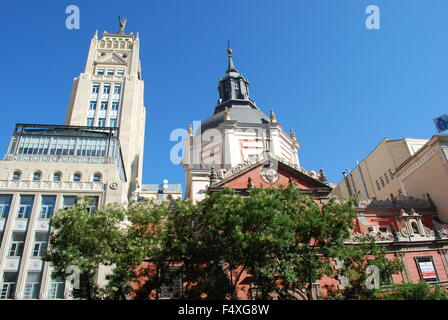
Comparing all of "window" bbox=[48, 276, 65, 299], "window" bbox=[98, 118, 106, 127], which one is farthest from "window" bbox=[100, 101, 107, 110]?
"window" bbox=[48, 276, 65, 299]

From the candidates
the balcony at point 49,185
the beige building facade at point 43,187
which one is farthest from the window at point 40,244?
the balcony at point 49,185

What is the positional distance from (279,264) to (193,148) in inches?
1139

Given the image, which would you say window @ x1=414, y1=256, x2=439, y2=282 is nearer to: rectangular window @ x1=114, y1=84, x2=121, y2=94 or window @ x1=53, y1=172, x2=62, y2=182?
window @ x1=53, y1=172, x2=62, y2=182

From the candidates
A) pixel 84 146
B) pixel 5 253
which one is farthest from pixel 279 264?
pixel 84 146

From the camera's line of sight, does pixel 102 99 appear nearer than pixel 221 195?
No

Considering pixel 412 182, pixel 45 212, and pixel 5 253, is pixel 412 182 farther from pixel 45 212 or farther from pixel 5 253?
pixel 5 253

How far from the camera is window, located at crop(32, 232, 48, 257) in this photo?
90.9 ft

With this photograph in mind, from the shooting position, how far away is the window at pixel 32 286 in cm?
2620

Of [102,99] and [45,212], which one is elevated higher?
[102,99]

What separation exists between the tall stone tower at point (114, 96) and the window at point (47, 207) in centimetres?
2091

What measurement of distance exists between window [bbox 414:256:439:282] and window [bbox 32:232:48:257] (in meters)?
29.2

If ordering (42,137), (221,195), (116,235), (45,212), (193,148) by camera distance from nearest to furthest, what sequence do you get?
(116,235) < (221,195) < (45,212) < (42,137) < (193,148)

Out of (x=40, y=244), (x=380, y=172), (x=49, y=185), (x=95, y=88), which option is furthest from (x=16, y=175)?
(x=380, y=172)
